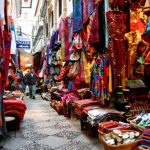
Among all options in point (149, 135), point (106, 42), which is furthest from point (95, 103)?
point (149, 135)

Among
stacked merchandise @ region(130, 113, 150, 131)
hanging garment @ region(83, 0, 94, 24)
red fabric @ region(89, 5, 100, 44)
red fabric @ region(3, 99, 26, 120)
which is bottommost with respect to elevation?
red fabric @ region(3, 99, 26, 120)

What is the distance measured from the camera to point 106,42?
622 centimetres

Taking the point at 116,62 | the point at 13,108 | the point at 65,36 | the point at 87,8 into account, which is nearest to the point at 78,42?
the point at 87,8

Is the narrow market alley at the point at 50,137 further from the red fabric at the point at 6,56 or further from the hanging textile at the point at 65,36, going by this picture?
the hanging textile at the point at 65,36

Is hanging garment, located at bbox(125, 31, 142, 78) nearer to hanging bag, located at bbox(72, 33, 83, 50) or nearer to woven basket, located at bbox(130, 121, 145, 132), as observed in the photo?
woven basket, located at bbox(130, 121, 145, 132)

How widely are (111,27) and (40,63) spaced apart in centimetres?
1433

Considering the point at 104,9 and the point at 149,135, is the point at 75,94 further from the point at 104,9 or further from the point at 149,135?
the point at 149,135

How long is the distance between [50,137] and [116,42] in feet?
8.10

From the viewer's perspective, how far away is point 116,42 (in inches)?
232

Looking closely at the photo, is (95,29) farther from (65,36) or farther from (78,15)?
(65,36)

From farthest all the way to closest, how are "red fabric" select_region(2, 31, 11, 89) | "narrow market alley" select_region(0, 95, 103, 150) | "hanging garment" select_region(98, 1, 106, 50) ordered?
"hanging garment" select_region(98, 1, 106, 50) < "narrow market alley" select_region(0, 95, 103, 150) < "red fabric" select_region(2, 31, 11, 89)

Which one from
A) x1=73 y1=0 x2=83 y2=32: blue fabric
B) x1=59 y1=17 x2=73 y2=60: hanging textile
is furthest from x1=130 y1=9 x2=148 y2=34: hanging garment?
x1=59 y1=17 x2=73 y2=60: hanging textile

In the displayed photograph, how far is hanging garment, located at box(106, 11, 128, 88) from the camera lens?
5.88 meters

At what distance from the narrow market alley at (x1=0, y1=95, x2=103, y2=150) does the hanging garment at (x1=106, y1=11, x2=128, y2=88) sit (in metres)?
1.53
